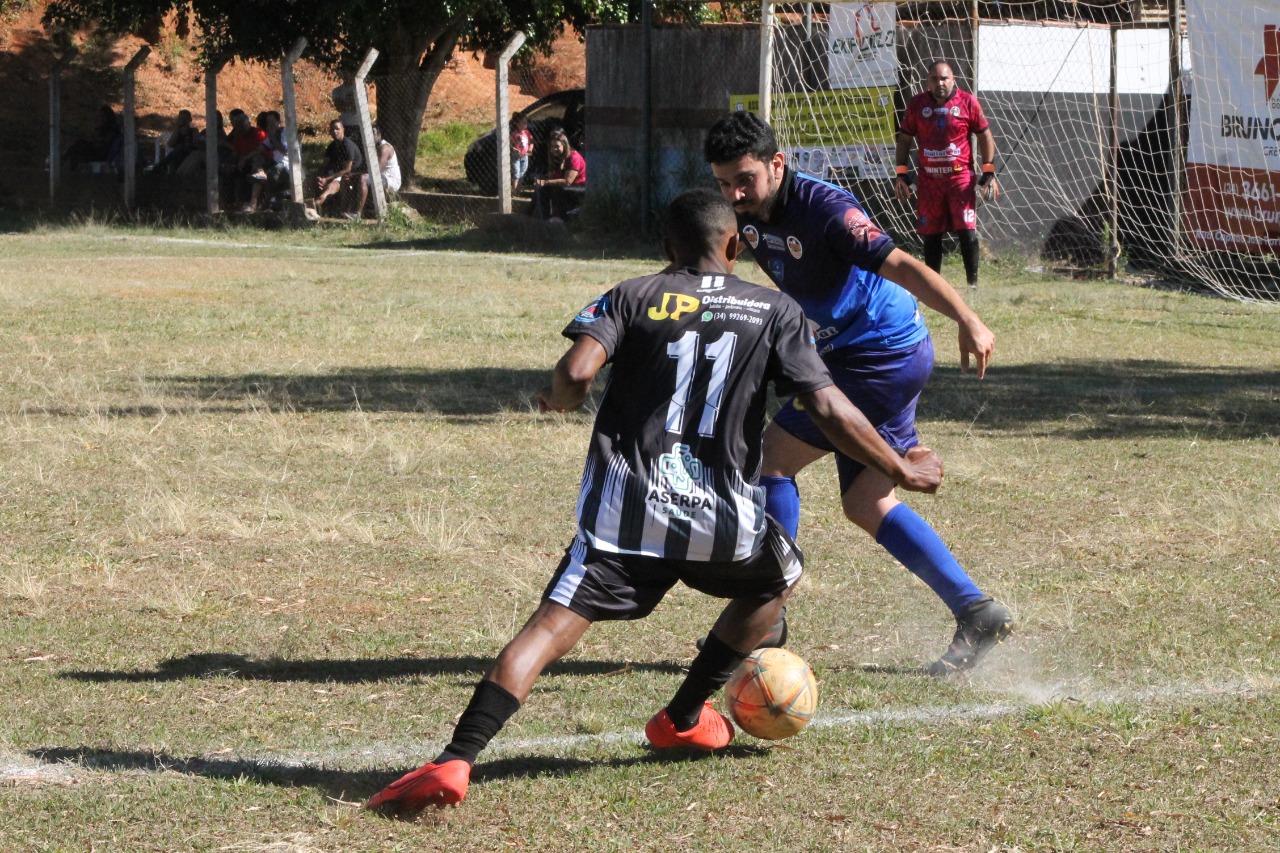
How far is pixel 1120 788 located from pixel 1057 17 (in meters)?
17.7

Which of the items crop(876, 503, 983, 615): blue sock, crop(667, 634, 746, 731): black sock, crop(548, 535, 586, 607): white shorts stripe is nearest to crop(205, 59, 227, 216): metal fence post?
crop(876, 503, 983, 615): blue sock

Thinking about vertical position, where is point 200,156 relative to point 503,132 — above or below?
below

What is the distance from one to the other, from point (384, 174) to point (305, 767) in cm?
1994

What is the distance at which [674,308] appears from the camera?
370 centimetres

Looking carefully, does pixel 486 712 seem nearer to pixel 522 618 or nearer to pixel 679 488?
pixel 679 488

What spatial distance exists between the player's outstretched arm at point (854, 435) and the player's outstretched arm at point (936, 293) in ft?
2.31

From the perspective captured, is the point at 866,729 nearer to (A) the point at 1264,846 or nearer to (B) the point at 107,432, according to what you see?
(A) the point at 1264,846

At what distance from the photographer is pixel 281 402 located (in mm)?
9320

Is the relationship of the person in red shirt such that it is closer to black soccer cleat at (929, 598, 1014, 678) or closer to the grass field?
the grass field

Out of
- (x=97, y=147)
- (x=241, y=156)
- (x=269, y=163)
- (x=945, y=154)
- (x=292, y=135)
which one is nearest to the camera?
(x=945, y=154)

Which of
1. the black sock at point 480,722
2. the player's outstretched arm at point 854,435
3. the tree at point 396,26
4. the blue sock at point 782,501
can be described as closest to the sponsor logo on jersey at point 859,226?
the blue sock at point 782,501

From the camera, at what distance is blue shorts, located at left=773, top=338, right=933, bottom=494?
197 inches

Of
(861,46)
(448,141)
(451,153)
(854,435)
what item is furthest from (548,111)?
(854,435)

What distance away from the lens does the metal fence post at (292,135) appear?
2256 centimetres
